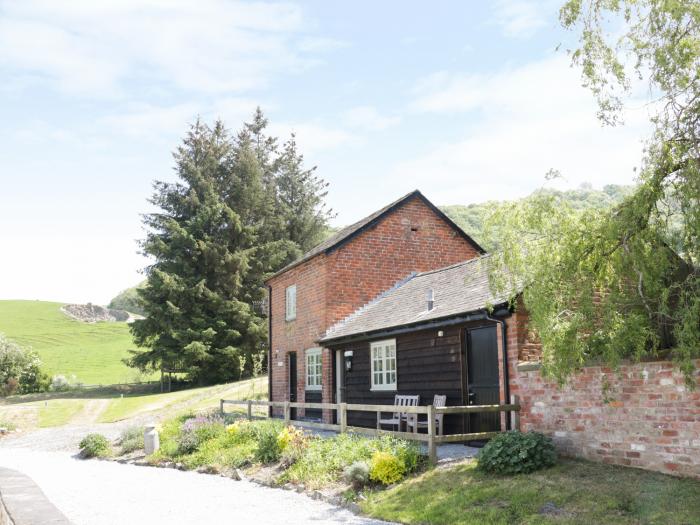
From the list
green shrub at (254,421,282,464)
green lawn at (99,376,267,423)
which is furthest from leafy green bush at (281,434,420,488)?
green lawn at (99,376,267,423)

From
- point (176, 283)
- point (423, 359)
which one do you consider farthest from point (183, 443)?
point (176, 283)

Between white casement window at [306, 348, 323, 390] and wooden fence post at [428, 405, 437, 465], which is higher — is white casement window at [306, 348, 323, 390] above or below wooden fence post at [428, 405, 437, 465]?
above

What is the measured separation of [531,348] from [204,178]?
34.7 m

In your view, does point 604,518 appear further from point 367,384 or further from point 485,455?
point 367,384

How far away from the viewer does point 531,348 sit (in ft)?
40.3

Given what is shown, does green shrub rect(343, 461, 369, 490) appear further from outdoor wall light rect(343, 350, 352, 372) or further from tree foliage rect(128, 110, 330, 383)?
tree foliage rect(128, 110, 330, 383)

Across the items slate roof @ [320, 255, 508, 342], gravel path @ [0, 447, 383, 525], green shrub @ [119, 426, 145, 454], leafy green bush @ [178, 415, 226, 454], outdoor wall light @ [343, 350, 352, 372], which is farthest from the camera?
outdoor wall light @ [343, 350, 352, 372]

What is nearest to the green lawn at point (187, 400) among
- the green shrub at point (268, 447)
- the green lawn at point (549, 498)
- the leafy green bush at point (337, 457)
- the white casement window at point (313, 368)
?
the white casement window at point (313, 368)

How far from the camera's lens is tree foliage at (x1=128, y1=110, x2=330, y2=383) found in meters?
38.8

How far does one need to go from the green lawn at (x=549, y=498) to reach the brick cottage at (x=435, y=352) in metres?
0.62

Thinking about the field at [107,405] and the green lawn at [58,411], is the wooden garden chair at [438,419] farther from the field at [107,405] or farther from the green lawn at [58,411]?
the green lawn at [58,411]

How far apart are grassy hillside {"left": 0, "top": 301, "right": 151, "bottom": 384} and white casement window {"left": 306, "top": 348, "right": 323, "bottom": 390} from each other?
3291 cm

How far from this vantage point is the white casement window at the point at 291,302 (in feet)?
77.6

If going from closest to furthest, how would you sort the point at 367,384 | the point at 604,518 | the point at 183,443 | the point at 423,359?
the point at 604,518, the point at 423,359, the point at 183,443, the point at 367,384
